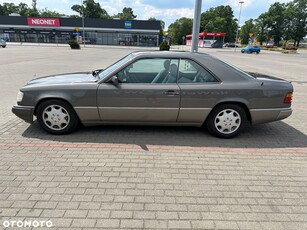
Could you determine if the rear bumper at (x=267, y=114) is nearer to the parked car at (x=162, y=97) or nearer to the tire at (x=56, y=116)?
the parked car at (x=162, y=97)

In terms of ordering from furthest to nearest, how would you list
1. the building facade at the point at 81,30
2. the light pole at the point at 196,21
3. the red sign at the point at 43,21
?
the red sign at the point at 43,21 < the building facade at the point at 81,30 < the light pole at the point at 196,21

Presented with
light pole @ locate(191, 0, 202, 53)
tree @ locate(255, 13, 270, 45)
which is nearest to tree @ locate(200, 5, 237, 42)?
tree @ locate(255, 13, 270, 45)

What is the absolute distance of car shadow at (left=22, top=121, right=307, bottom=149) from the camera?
4207 millimetres

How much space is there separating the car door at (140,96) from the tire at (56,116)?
0.56 meters

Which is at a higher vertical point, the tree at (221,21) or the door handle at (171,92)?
the tree at (221,21)

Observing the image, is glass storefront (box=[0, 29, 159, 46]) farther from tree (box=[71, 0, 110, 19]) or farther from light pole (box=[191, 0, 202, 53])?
light pole (box=[191, 0, 202, 53])

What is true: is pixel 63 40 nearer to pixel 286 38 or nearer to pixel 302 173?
pixel 302 173

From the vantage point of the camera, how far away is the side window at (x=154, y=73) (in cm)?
420

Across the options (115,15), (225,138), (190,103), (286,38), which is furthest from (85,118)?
(115,15)

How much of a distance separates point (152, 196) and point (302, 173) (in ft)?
7.41

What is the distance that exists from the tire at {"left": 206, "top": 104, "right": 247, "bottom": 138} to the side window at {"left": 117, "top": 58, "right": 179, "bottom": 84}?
984 mm

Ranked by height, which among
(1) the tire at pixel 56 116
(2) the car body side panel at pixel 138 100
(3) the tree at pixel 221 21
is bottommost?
(1) the tire at pixel 56 116

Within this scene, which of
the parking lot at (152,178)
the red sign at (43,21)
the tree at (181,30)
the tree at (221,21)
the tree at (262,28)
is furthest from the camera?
the tree at (181,30)

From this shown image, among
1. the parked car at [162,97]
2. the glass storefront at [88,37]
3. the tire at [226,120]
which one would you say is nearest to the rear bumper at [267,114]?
the parked car at [162,97]
